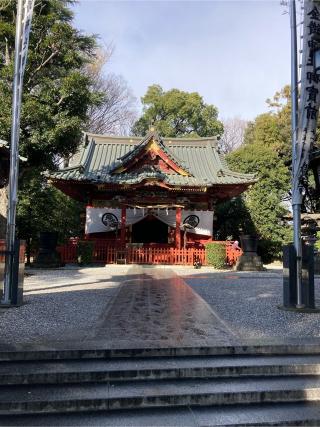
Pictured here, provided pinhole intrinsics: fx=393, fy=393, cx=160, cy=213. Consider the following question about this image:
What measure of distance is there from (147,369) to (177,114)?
34281 mm

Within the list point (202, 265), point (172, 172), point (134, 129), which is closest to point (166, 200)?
point (172, 172)

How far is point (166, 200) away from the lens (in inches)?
766

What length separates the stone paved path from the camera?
17.0ft

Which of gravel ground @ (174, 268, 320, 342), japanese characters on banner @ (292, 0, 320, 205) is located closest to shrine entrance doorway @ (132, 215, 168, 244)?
gravel ground @ (174, 268, 320, 342)

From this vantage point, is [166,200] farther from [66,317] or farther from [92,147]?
[66,317]

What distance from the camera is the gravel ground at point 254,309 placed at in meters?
5.82

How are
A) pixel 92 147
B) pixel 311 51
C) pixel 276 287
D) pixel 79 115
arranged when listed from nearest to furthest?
pixel 311 51 → pixel 276 287 → pixel 79 115 → pixel 92 147

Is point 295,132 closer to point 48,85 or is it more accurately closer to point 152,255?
point 48,85

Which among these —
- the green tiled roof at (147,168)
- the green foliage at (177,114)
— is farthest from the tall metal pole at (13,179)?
the green foliage at (177,114)

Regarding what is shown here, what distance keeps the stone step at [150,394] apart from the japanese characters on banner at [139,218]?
50.0ft

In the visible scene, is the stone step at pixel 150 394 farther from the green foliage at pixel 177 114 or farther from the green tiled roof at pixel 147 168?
the green foliage at pixel 177 114

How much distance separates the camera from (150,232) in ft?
71.1

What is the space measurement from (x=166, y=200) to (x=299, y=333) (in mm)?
14020

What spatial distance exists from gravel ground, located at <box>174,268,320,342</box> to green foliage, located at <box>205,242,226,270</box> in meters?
4.08
